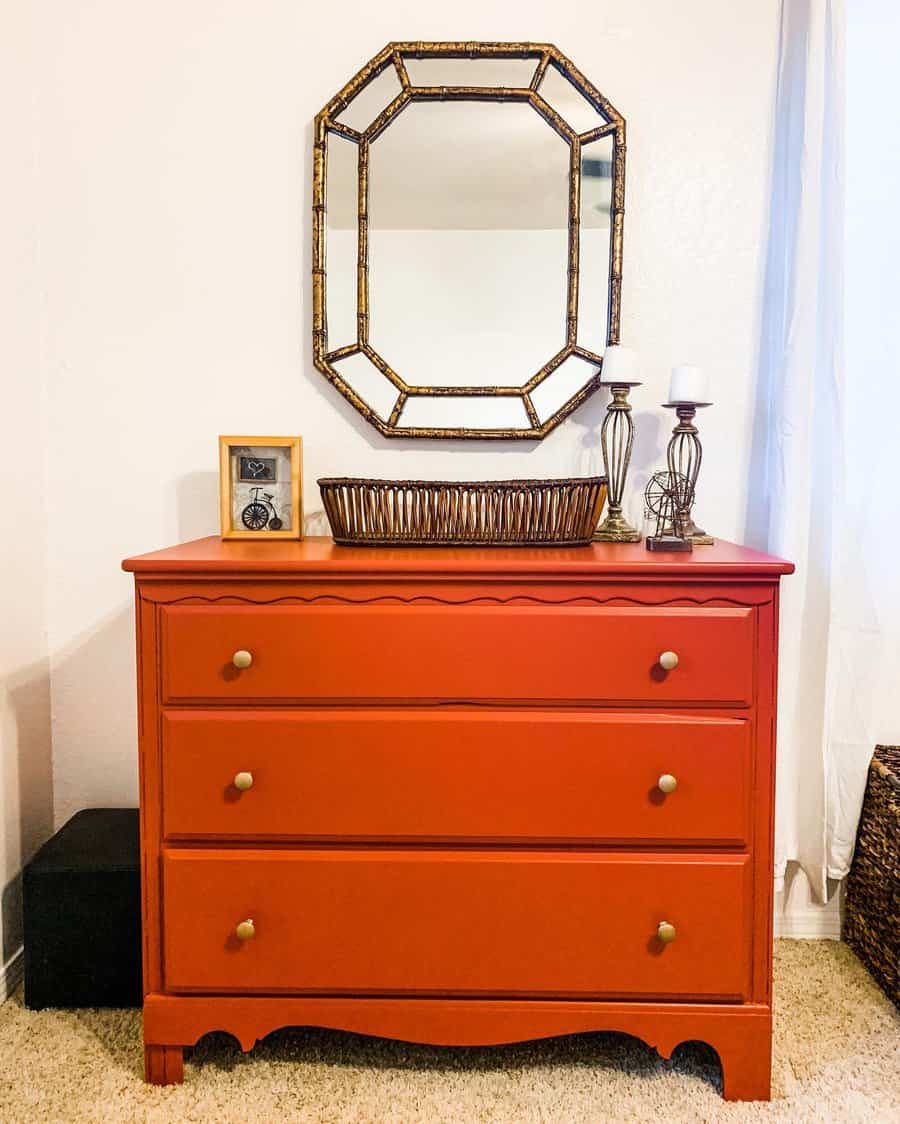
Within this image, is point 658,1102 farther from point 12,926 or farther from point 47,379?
point 47,379

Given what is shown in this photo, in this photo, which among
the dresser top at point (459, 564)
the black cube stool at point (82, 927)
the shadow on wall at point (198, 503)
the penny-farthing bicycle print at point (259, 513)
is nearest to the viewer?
the dresser top at point (459, 564)

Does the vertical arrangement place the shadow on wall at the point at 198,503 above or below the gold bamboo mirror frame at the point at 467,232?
below

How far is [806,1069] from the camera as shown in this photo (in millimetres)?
1511

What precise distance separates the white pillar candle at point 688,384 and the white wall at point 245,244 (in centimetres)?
19

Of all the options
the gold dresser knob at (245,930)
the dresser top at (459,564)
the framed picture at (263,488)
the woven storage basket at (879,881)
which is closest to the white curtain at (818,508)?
the woven storage basket at (879,881)

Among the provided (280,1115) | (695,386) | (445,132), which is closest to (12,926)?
(280,1115)

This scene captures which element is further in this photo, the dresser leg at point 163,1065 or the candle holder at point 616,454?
the candle holder at point 616,454

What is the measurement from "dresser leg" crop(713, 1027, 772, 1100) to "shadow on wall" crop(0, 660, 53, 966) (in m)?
1.49

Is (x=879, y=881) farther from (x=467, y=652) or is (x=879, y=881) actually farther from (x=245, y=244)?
(x=245, y=244)

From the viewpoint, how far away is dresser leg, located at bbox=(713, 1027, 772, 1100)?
1.43 metres

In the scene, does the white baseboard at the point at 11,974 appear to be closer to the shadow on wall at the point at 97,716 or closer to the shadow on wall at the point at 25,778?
the shadow on wall at the point at 25,778

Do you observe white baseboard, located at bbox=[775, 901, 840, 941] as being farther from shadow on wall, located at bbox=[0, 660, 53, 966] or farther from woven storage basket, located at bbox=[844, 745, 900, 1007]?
shadow on wall, located at bbox=[0, 660, 53, 966]

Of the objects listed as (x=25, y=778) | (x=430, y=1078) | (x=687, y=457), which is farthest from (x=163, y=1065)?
(x=687, y=457)

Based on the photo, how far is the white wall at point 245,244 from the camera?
72.9 inches
